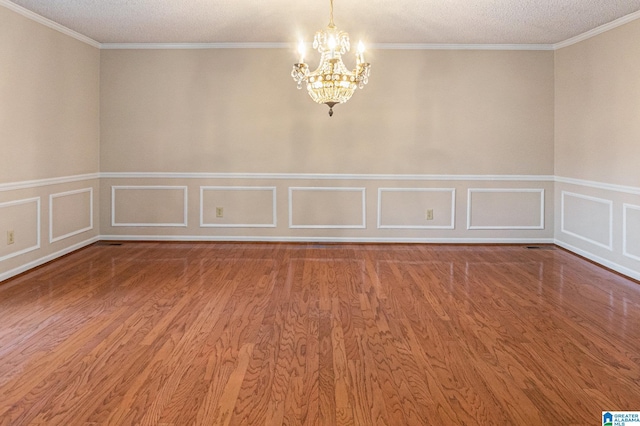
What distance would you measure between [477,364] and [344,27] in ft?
13.6

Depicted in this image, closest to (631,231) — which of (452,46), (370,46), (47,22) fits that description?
(452,46)

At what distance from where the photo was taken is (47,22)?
5.80m

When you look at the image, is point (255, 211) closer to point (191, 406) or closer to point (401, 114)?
point (401, 114)

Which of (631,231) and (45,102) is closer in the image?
(631,231)

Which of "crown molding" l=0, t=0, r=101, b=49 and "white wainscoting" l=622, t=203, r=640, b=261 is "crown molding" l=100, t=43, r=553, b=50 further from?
"white wainscoting" l=622, t=203, r=640, b=261

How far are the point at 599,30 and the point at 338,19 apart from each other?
2.82m

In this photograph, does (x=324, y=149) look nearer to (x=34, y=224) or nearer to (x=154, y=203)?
(x=154, y=203)

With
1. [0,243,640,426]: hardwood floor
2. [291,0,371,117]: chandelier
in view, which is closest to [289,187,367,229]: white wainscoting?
[0,243,640,426]: hardwood floor

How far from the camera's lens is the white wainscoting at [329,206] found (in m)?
7.27

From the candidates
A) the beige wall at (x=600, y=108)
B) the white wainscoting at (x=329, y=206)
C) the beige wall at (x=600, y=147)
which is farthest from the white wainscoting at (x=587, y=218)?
the white wainscoting at (x=329, y=206)

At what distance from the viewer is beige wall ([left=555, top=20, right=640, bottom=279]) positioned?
18.1ft

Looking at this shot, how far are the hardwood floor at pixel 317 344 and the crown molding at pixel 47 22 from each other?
8.23 feet

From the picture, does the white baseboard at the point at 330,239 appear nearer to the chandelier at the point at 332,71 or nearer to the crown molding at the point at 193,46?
the crown molding at the point at 193,46

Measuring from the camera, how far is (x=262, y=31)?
6.41 meters
